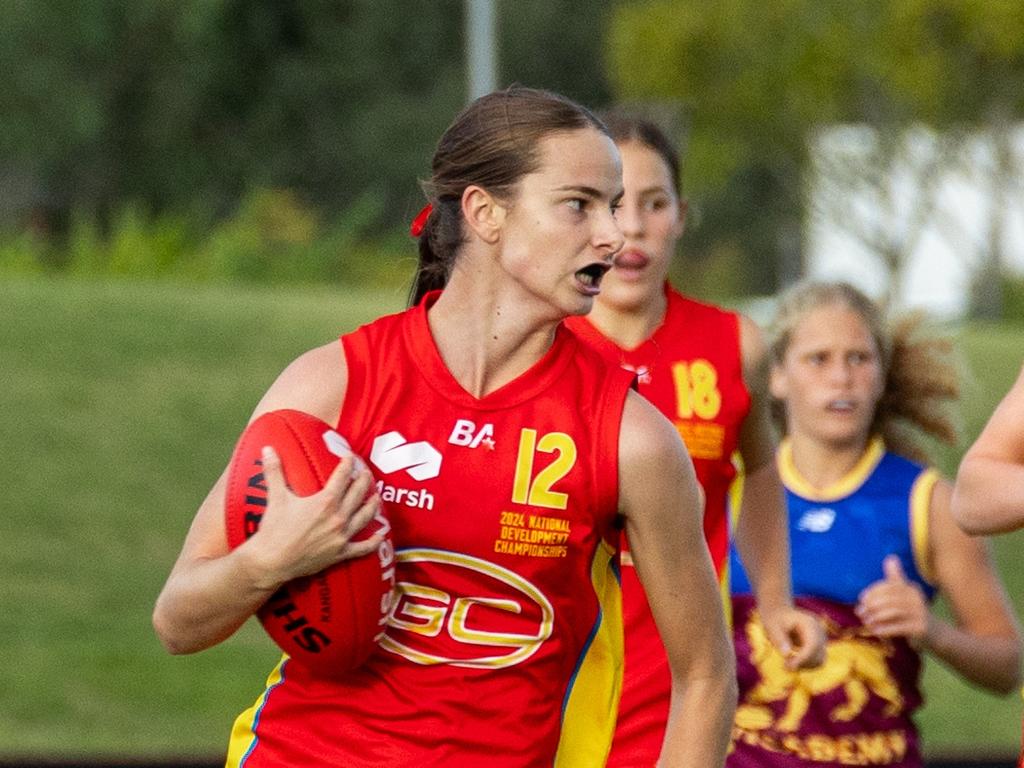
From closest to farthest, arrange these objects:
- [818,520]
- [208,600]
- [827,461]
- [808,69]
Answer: [208,600], [818,520], [827,461], [808,69]

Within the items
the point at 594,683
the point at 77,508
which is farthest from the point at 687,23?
the point at 594,683

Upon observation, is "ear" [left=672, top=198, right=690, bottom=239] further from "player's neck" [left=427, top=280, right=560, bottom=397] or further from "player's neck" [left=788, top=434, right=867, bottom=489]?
"player's neck" [left=427, top=280, right=560, bottom=397]

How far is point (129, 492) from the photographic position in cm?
1355

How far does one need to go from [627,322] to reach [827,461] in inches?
34.4

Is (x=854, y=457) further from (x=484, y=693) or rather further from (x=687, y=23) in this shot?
(x=687, y=23)

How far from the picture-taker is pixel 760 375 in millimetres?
4902

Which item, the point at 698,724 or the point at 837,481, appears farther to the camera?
the point at 837,481

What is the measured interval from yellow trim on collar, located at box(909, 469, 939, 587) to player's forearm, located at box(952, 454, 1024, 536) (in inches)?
59.4

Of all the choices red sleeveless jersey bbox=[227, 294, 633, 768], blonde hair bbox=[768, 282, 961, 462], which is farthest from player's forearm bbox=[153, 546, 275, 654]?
blonde hair bbox=[768, 282, 961, 462]

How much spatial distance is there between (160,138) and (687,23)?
11.0 metres

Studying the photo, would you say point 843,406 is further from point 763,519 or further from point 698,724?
point 698,724

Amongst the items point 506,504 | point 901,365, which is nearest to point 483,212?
point 506,504

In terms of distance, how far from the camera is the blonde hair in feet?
18.6

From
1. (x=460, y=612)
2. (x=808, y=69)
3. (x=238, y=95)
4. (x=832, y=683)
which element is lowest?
(x=832, y=683)
